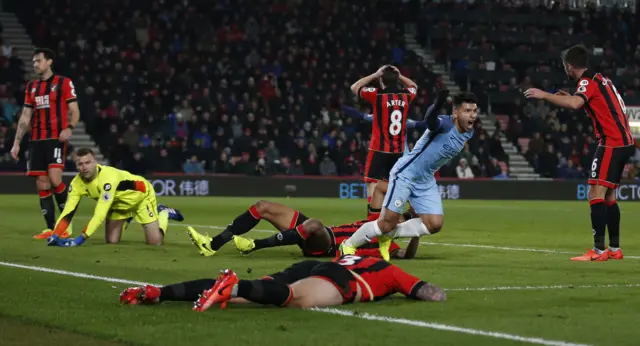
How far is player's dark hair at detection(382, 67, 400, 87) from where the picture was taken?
13078mm

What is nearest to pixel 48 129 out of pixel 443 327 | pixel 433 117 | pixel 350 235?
pixel 350 235

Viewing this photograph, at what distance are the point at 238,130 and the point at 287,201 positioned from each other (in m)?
4.38

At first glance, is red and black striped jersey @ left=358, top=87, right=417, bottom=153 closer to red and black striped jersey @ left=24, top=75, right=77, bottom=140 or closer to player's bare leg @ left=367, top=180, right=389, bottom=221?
player's bare leg @ left=367, top=180, right=389, bottom=221

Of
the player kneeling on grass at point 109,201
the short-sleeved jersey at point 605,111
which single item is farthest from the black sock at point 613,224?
the player kneeling on grass at point 109,201

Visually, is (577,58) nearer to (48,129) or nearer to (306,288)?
(306,288)

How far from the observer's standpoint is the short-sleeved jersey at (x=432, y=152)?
11031 mm

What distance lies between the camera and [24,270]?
980 cm

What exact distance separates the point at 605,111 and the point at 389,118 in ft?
13.3

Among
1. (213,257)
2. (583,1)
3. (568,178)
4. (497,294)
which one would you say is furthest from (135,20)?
(497,294)

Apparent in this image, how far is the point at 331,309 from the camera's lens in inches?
278

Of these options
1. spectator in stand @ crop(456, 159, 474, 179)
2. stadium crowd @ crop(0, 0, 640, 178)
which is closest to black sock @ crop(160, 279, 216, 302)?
stadium crowd @ crop(0, 0, 640, 178)

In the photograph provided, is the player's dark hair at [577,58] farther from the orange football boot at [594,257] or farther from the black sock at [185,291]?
the black sock at [185,291]

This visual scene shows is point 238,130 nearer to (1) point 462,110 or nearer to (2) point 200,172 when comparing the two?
(2) point 200,172

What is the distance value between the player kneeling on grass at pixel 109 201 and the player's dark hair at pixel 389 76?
3.24 meters
